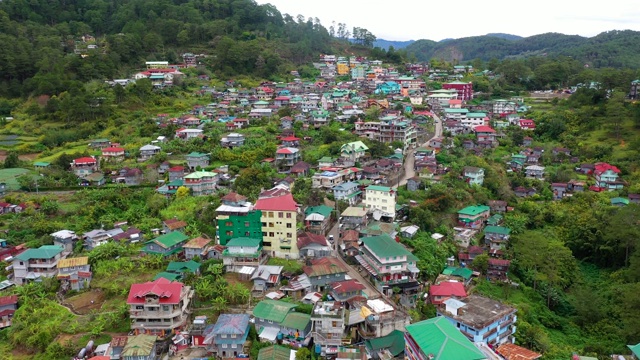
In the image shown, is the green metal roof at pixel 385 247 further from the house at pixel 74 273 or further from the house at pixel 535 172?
the house at pixel 535 172

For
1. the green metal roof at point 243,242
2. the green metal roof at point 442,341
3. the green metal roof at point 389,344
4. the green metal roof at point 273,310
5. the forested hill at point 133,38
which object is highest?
the forested hill at point 133,38

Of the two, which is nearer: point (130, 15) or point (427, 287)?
point (427, 287)

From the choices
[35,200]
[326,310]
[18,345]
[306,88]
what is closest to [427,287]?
[326,310]

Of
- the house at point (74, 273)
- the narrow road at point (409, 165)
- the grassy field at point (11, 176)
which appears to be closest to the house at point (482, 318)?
the narrow road at point (409, 165)

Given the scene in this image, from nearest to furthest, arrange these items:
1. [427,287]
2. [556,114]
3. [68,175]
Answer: [427,287], [68,175], [556,114]

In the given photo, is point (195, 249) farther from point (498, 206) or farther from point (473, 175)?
point (473, 175)

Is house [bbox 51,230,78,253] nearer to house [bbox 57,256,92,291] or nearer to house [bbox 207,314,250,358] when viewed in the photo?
house [bbox 57,256,92,291]

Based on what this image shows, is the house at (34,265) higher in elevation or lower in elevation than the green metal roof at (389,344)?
higher

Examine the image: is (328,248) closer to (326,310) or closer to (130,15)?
(326,310)
